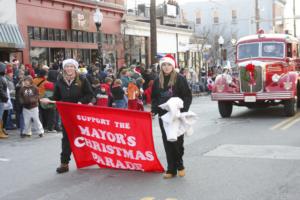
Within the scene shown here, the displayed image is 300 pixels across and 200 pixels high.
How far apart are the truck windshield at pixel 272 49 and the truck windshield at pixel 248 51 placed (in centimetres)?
23

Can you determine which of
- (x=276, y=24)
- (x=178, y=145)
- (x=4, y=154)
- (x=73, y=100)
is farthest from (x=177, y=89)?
(x=276, y=24)

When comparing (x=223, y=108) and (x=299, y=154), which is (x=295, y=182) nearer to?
(x=299, y=154)

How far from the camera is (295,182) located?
706 cm

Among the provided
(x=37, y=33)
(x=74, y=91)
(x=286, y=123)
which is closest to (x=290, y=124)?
(x=286, y=123)

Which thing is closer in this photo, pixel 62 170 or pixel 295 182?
pixel 295 182

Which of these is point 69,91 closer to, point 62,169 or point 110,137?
point 110,137

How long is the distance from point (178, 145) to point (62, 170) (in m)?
1.93

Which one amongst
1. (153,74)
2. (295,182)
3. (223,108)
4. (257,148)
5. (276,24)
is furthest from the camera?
(276,24)

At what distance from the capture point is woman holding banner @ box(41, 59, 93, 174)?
815cm

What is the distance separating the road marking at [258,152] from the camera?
8953 mm

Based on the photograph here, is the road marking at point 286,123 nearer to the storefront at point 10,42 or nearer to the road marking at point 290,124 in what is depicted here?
the road marking at point 290,124

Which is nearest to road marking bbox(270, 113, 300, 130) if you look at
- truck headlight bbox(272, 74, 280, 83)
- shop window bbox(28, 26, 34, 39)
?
truck headlight bbox(272, 74, 280, 83)

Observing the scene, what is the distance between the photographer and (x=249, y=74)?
15375mm

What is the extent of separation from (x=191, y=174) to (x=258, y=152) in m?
2.10
